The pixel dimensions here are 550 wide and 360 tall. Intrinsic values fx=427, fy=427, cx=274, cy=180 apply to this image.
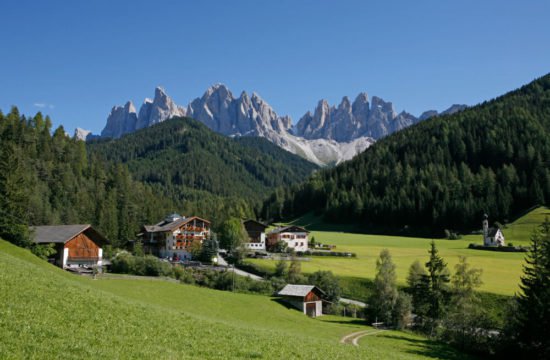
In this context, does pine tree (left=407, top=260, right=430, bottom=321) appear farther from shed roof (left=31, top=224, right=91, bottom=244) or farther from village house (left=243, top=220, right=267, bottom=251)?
village house (left=243, top=220, right=267, bottom=251)

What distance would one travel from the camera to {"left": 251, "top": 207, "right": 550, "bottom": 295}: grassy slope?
236 ft

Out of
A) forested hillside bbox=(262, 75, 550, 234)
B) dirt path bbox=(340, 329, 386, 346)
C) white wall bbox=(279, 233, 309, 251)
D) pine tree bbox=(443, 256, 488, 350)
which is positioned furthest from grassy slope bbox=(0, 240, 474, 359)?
forested hillside bbox=(262, 75, 550, 234)

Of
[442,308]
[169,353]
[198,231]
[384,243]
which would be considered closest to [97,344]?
[169,353]

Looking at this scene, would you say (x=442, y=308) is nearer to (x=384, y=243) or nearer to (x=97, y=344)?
(x=97, y=344)

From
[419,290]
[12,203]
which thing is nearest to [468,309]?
[419,290]

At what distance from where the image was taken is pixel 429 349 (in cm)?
4103

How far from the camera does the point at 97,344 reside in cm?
1627

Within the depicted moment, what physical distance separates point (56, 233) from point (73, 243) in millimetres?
3497

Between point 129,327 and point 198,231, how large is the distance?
9715cm

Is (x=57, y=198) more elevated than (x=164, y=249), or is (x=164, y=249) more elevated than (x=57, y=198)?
(x=57, y=198)

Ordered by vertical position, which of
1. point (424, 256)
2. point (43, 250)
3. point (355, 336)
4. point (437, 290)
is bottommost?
point (355, 336)

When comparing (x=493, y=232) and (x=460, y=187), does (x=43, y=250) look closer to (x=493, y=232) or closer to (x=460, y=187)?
(x=493, y=232)

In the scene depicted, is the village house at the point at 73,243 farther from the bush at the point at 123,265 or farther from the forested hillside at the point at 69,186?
the forested hillside at the point at 69,186

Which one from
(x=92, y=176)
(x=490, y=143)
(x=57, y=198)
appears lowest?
(x=57, y=198)
